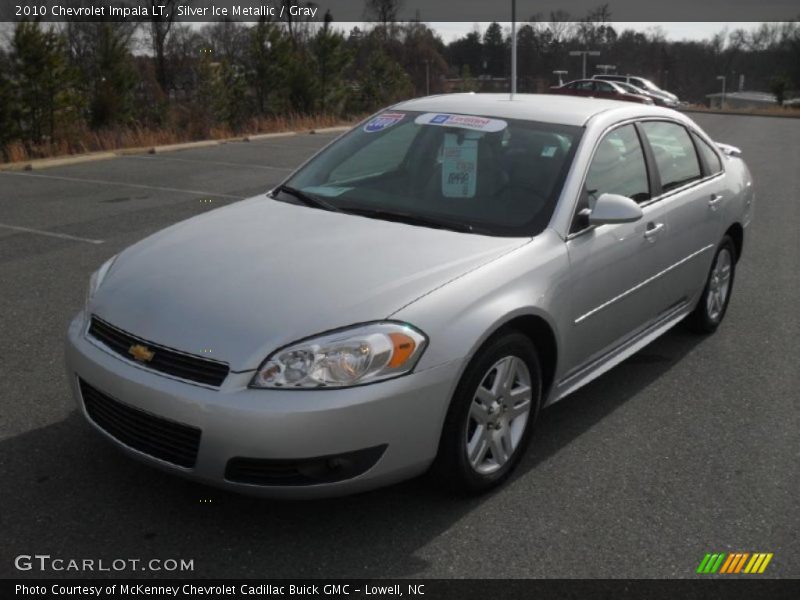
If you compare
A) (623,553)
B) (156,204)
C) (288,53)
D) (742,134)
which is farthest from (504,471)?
(742,134)

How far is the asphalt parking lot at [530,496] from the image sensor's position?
315 centimetres

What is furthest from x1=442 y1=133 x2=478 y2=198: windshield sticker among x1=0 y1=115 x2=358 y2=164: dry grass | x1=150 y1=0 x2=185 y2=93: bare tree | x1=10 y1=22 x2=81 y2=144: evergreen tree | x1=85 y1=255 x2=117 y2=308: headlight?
x1=150 y1=0 x2=185 y2=93: bare tree

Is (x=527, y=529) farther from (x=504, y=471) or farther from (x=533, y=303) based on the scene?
(x=533, y=303)

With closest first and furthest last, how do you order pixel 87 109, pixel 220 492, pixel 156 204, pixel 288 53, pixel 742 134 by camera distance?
pixel 220 492
pixel 156 204
pixel 87 109
pixel 288 53
pixel 742 134

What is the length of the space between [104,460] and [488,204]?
6.80ft

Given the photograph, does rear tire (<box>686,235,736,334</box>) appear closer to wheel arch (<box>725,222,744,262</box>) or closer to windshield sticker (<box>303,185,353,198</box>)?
wheel arch (<box>725,222,744,262</box>)

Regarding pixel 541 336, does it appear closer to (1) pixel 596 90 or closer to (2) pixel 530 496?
(2) pixel 530 496

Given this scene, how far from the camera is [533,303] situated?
3.62m

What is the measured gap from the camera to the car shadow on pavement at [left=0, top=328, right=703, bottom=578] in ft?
10.1

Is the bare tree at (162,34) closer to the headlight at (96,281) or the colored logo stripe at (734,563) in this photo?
the headlight at (96,281)

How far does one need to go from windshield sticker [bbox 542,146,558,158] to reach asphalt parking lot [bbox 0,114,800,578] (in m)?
1.31

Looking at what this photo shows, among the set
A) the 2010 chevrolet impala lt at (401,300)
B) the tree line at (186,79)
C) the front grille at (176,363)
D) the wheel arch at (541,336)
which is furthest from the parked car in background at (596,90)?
the front grille at (176,363)

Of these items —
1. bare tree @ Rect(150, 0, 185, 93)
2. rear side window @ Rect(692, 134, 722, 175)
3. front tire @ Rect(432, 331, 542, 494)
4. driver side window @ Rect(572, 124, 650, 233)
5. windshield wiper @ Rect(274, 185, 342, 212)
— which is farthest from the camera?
bare tree @ Rect(150, 0, 185, 93)

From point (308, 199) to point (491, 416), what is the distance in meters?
1.61
